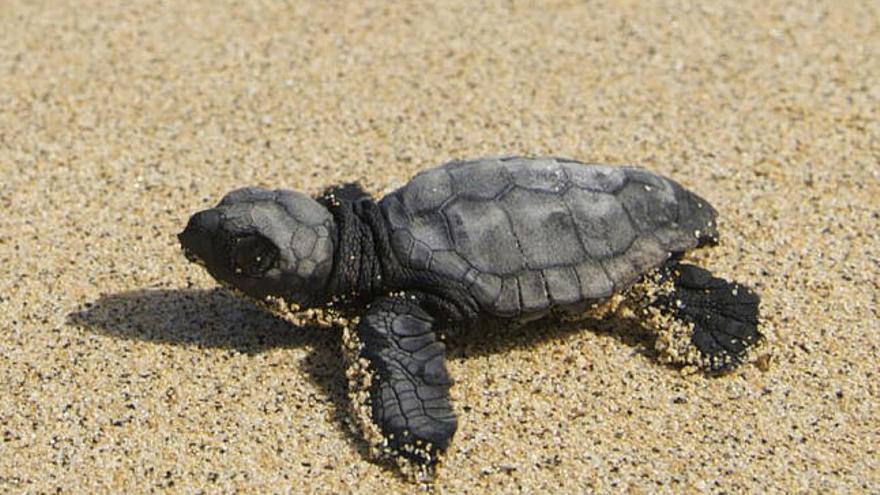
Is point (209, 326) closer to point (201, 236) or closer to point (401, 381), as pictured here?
point (201, 236)

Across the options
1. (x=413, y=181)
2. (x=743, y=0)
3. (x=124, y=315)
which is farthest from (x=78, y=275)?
(x=743, y=0)

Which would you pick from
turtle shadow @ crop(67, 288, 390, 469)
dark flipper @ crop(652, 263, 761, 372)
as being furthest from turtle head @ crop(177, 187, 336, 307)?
dark flipper @ crop(652, 263, 761, 372)

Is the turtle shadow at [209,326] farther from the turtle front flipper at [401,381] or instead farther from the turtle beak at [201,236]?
the turtle beak at [201,236]

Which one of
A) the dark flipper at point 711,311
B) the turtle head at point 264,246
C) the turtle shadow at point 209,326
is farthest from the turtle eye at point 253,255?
the dark flipper at point 711,311

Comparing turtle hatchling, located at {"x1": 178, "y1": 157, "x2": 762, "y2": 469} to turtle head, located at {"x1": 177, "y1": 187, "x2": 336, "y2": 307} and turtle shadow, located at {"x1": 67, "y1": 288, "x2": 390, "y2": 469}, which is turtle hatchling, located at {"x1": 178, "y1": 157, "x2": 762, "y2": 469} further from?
turtle shadow, located at {"x1": 67, "y1": 288, "x2": 390, "y2": 469}

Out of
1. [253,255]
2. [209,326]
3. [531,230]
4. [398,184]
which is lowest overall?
[209,326]

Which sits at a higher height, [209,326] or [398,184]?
[398,184]

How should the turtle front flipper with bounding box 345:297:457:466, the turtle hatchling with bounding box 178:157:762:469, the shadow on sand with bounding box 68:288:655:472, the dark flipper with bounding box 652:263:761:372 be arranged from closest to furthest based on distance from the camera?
the turtle front flipper with bounding box 345:297:457:466 → the turtle hatchling with bounding box 178:157:762:469 → the dark flipper with bounding box 652:263:761:372 → the shadow on sand with bounding box 68:288:655:472

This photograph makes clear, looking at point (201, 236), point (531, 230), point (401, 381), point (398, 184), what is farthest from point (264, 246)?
point (398, 184)
